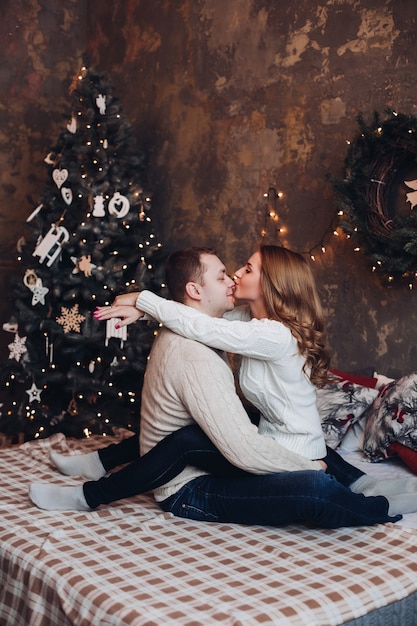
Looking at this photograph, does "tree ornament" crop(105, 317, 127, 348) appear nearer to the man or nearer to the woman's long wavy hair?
the man

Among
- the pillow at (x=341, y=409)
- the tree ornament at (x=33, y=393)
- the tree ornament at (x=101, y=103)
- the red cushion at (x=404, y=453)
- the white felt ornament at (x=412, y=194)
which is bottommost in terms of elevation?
the tree ornament at (x=33, y=393)

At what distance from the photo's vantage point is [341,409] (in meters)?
3.58

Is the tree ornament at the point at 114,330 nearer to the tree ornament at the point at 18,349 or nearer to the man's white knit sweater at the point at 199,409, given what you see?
the tree ornament at the point at 18,349

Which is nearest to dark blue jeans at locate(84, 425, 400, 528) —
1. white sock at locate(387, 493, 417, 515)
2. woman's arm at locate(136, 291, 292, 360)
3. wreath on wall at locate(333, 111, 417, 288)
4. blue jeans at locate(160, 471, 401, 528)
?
blue jeans at locate(160, 471, 401, 528)

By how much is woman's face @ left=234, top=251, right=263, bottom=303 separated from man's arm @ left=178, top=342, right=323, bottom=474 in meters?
0.39

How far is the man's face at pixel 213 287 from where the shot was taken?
9.85 ft

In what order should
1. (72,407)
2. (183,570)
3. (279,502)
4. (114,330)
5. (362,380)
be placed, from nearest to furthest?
1. (183,570)
2. (279,502)
3. (362,380)
4. (114,330)
5. (72,407)

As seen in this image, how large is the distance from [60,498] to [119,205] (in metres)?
2.46

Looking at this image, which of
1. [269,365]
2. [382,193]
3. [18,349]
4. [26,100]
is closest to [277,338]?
[269,365]

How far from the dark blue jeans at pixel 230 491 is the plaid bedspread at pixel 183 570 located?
6cm

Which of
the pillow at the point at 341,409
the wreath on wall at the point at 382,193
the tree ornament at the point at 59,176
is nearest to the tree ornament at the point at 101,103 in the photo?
the tree ornament at the point at 59,176

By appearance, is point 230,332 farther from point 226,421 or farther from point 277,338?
point 226,421

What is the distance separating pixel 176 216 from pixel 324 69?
5.30ft

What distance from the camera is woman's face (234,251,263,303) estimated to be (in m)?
3.03
